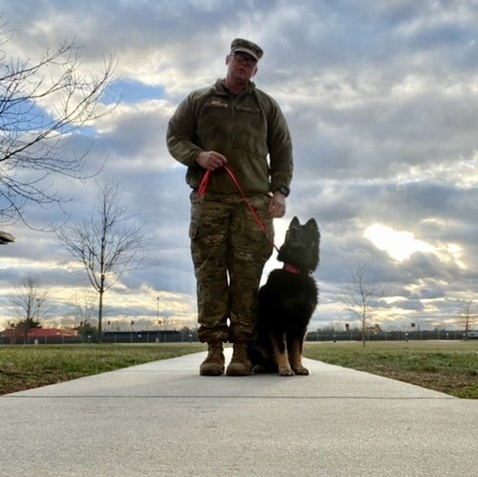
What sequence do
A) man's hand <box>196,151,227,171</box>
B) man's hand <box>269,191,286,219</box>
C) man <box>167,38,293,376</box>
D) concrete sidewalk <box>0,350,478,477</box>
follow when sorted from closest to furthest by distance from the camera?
concrete sidewalk <box>0,350,478,477</box>
man's hand <box>196,151,227,171</box>
man <box>167,38,293,376</box>
man's hand <box>269,191,286,219</box>

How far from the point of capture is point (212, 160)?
15.9 feet

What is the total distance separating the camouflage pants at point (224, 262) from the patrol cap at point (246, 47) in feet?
3.77

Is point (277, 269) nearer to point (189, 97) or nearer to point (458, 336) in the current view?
point (189, 97)

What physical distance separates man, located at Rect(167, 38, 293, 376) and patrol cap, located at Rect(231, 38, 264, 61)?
22 millimetres

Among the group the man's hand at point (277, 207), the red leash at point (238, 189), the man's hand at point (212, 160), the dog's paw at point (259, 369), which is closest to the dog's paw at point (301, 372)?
the dog's paw at point (259, 369)

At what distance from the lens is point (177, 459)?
6.38 feet

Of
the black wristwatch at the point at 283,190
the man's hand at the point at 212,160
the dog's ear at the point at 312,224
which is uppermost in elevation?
the man's hand at the point at 212,160

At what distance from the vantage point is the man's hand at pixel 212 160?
4.86 m

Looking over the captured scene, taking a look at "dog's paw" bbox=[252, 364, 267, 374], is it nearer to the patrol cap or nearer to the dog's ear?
the dog's ear

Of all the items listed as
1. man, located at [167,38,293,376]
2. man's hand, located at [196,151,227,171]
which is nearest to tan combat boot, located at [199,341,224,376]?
man, located at [167,38,293,376]

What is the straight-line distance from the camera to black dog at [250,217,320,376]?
16.6ft

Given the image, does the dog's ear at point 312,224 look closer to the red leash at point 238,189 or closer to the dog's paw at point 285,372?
the red leash at point 238,189

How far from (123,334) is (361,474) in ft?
220

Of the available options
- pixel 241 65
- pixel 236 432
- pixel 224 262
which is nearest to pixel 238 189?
pixel 224 262
